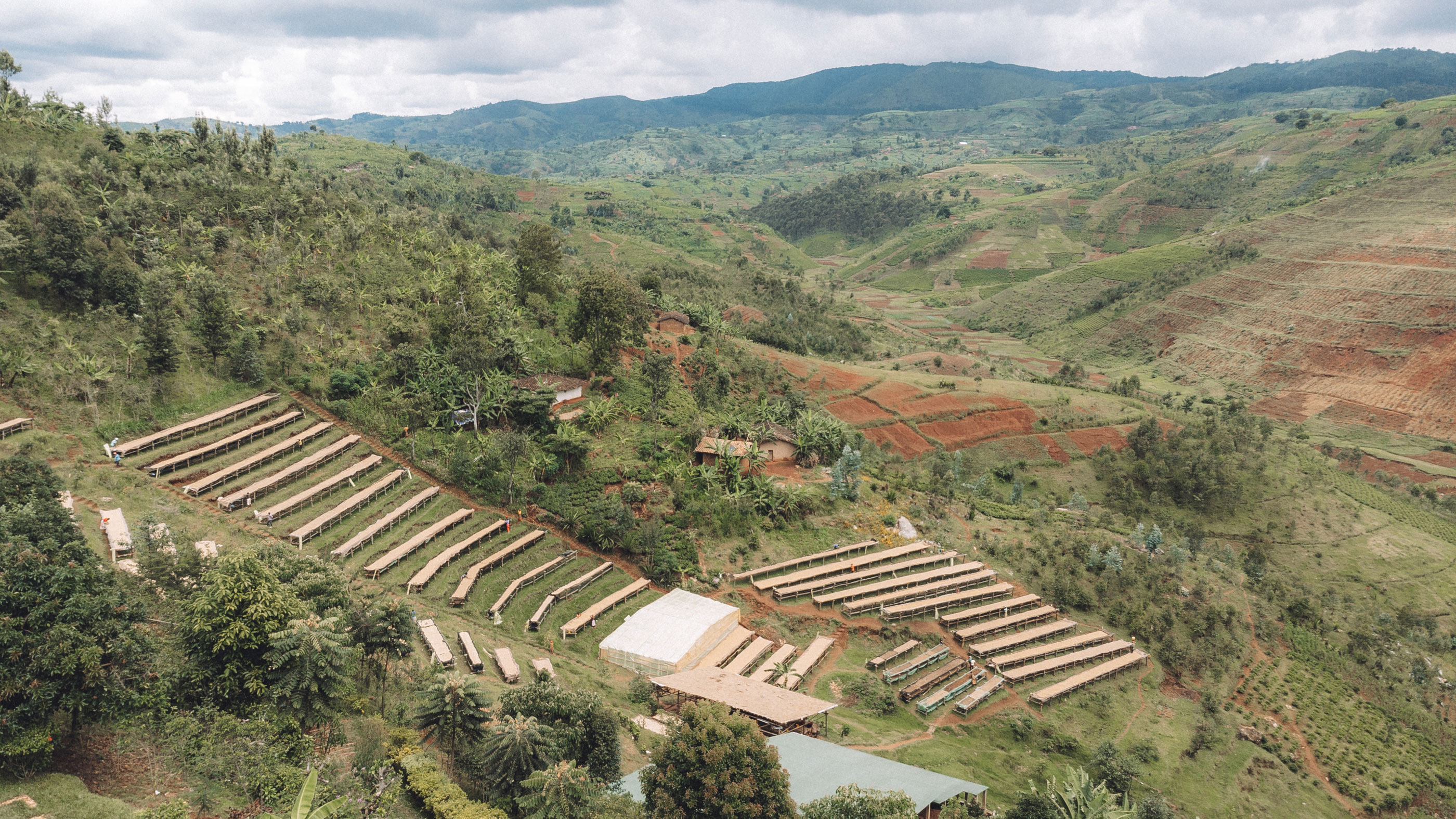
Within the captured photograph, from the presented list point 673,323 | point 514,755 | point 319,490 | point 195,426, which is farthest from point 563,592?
point 673,323

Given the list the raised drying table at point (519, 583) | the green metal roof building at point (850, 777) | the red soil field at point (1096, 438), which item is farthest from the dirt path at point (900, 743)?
the red soil field at point (1096, 438)

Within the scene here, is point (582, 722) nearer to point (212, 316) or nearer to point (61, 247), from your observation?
point (212, 316)

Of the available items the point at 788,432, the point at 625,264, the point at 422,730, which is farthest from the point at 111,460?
the point at 625,264

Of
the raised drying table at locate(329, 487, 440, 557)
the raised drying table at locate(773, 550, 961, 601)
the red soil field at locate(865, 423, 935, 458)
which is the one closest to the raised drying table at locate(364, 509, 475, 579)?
the raised drying table at locate(329, 487, 440, 557)

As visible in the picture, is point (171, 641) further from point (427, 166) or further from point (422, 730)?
point (427, 166)

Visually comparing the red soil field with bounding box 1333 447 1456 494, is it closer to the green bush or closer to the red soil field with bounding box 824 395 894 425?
the red soil field with bounding box 824 395 894 425

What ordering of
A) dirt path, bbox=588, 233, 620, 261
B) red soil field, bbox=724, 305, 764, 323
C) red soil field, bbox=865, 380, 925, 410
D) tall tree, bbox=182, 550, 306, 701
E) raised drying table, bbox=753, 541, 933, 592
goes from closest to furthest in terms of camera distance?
1. tall tree, bbox=182, 550, 306, 701
2. raised drying table, bbox=753, 541, 933, 592
3. red soil field, bbox=865, 380, 925, 410
4. red soil field, bbox=724, 305, 764, 323
5. dirt path, bbox=588, 233, 620, 261

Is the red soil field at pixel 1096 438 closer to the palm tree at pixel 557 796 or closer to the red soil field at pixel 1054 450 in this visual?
the red soil field at pixel 1054 450
